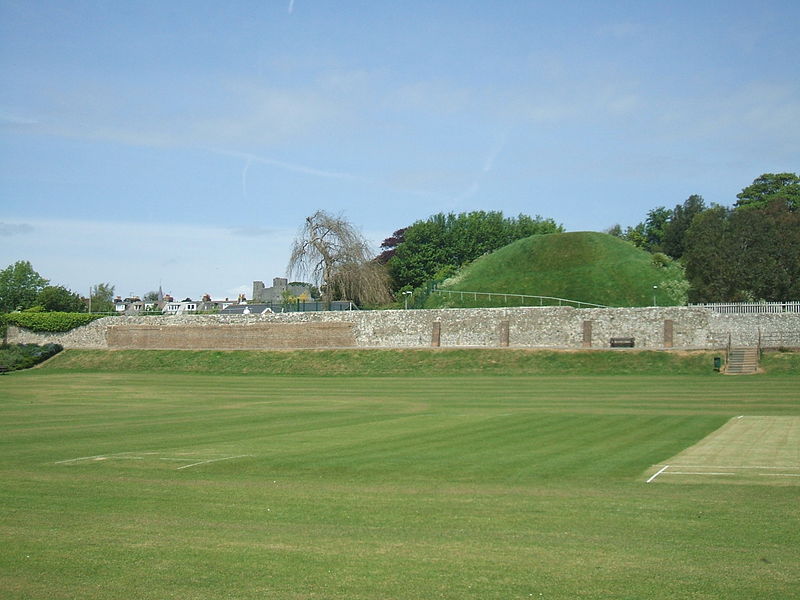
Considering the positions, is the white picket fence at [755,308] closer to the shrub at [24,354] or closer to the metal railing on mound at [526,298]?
the metal railing on mound at [526,298]

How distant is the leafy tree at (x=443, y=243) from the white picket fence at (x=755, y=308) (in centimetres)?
5031

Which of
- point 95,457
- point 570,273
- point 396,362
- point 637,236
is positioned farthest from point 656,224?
point 95,457

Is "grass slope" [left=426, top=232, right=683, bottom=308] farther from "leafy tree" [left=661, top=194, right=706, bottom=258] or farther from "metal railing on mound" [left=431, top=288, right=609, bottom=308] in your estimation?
"leafy tree" [left=661, top=194, right=706, bottom=258]

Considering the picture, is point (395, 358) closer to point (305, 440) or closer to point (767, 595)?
point (305, 440)

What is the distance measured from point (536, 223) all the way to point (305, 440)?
105114 millimetres

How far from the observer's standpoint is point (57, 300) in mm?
105625

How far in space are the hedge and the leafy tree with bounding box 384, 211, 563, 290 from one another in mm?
43439

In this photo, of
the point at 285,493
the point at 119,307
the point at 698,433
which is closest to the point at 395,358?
the point at 698,433

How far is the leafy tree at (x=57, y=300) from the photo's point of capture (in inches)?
4146

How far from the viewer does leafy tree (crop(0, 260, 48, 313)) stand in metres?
119

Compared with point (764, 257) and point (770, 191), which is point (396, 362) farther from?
point (770, 191)

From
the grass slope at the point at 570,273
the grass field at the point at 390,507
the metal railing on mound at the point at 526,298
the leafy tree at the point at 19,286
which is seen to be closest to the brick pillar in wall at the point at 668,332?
the metal railing on mound at the point at 526,298

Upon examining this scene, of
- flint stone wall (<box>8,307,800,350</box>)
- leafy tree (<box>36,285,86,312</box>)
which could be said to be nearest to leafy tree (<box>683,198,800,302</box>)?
flint stone wall (<box>8,307,800,350</box>)

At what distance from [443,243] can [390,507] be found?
100997 mm
